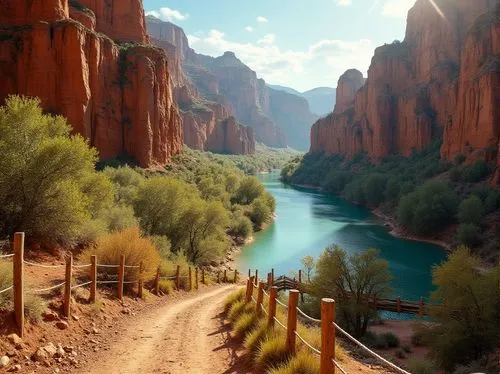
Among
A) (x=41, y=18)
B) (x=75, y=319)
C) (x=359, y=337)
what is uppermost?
(x=41, y=18)

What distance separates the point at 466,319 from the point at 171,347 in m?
12.4

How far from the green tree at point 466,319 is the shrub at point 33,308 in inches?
576

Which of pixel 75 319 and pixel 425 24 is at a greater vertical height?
pixel 425 24

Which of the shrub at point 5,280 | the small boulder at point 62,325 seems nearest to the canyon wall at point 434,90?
the small boulder at point 62,325

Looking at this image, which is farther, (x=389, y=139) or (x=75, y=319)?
(x=389, y=139)

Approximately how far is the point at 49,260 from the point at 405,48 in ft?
334

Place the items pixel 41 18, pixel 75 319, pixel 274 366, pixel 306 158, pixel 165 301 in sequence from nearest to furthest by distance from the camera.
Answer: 1. pixel 274 366
2. pixel 75 319
3. pixel 165 301
4. pixel 41 18
5. pixel 306 158

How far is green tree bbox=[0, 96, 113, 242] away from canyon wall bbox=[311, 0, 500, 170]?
Result: 50.6 meters

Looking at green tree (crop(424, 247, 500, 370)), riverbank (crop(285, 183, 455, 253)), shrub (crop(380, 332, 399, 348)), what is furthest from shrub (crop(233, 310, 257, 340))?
riverbank (crop(285, 183, 455, 253))

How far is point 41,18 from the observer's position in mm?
39000

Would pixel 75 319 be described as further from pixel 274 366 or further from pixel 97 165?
pixel 97 165

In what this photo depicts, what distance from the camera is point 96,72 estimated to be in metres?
42.7

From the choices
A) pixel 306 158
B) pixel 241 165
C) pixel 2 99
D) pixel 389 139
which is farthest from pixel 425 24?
pixel 2 99

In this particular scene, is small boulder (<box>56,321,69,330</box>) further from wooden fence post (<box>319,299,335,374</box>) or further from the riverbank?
the riverbank
